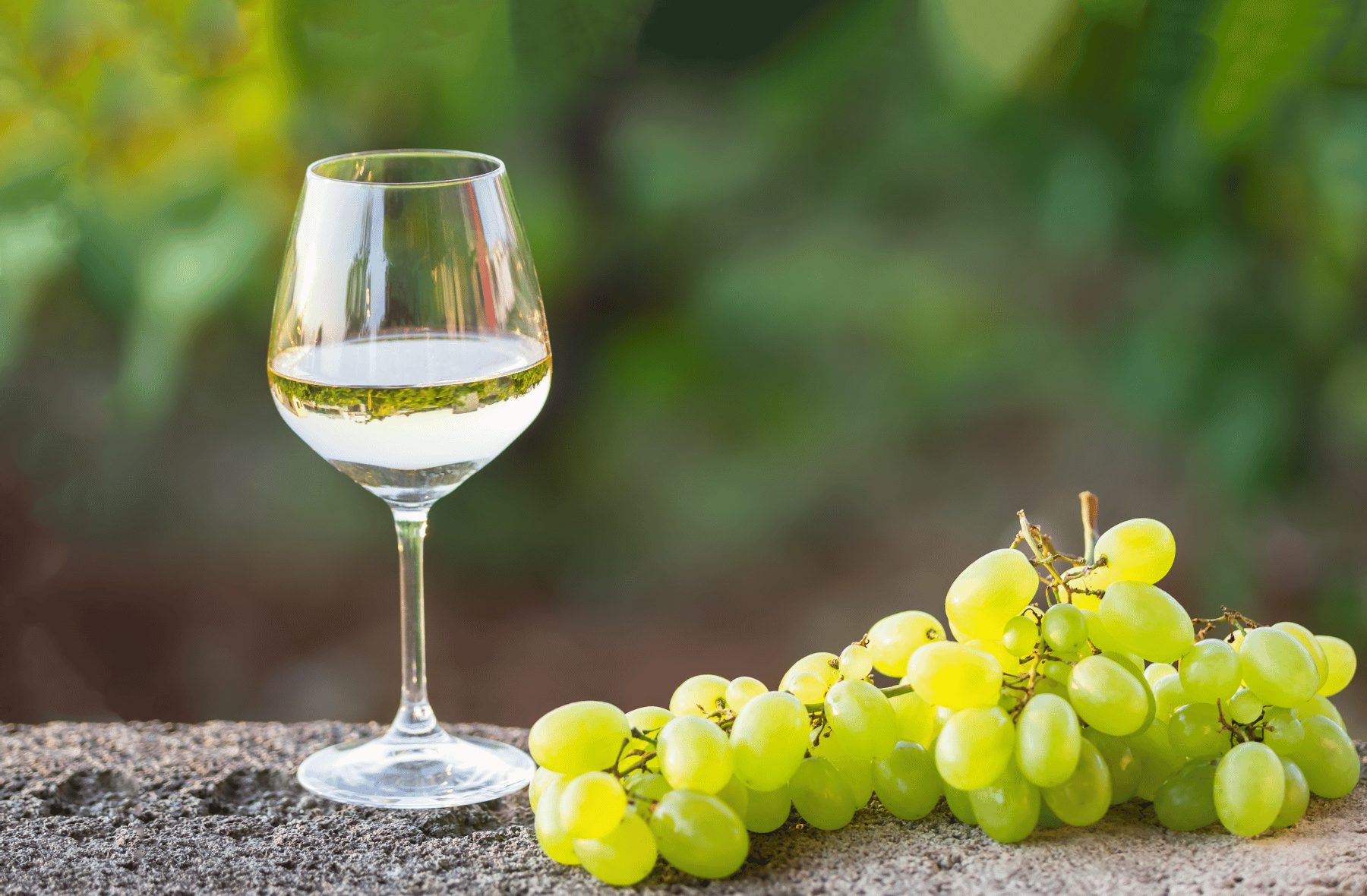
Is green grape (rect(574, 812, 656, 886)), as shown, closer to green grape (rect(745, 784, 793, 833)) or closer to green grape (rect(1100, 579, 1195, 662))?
green grape (rect(745, 784, 793, 833))

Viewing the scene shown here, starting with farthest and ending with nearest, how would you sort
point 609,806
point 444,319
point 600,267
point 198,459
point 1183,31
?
1. point 198,459
2. point 600,267
3. point 1183,31
4. point 444,319
5. point 609,806

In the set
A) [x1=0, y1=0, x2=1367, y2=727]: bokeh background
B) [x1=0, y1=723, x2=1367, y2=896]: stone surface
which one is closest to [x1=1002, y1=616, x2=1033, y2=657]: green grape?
[x1=0, y1=723, x2=1367, y2=896]: stone surface

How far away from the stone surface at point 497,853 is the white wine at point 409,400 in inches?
8.6

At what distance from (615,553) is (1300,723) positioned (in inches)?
54.3

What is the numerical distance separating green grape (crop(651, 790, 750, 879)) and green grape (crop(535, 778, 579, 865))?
48mm

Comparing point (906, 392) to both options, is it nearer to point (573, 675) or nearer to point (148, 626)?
point (573, 675)

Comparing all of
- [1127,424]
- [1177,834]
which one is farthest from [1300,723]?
[1127,424]

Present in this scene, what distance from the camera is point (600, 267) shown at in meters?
1.96

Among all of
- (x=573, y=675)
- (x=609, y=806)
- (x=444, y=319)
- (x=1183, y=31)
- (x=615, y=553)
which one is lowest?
(x=573, y=675)

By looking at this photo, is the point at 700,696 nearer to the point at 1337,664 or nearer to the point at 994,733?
the point at 994,733

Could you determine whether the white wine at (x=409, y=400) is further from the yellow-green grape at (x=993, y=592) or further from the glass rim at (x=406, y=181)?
the yellow-green grape at (x=993, y=592)

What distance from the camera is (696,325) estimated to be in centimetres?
200

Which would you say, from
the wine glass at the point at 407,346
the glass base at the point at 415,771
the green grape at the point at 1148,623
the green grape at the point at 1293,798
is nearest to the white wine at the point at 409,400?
the wine glass at the point at 407,346

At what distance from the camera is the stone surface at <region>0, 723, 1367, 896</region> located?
2.38 ft
